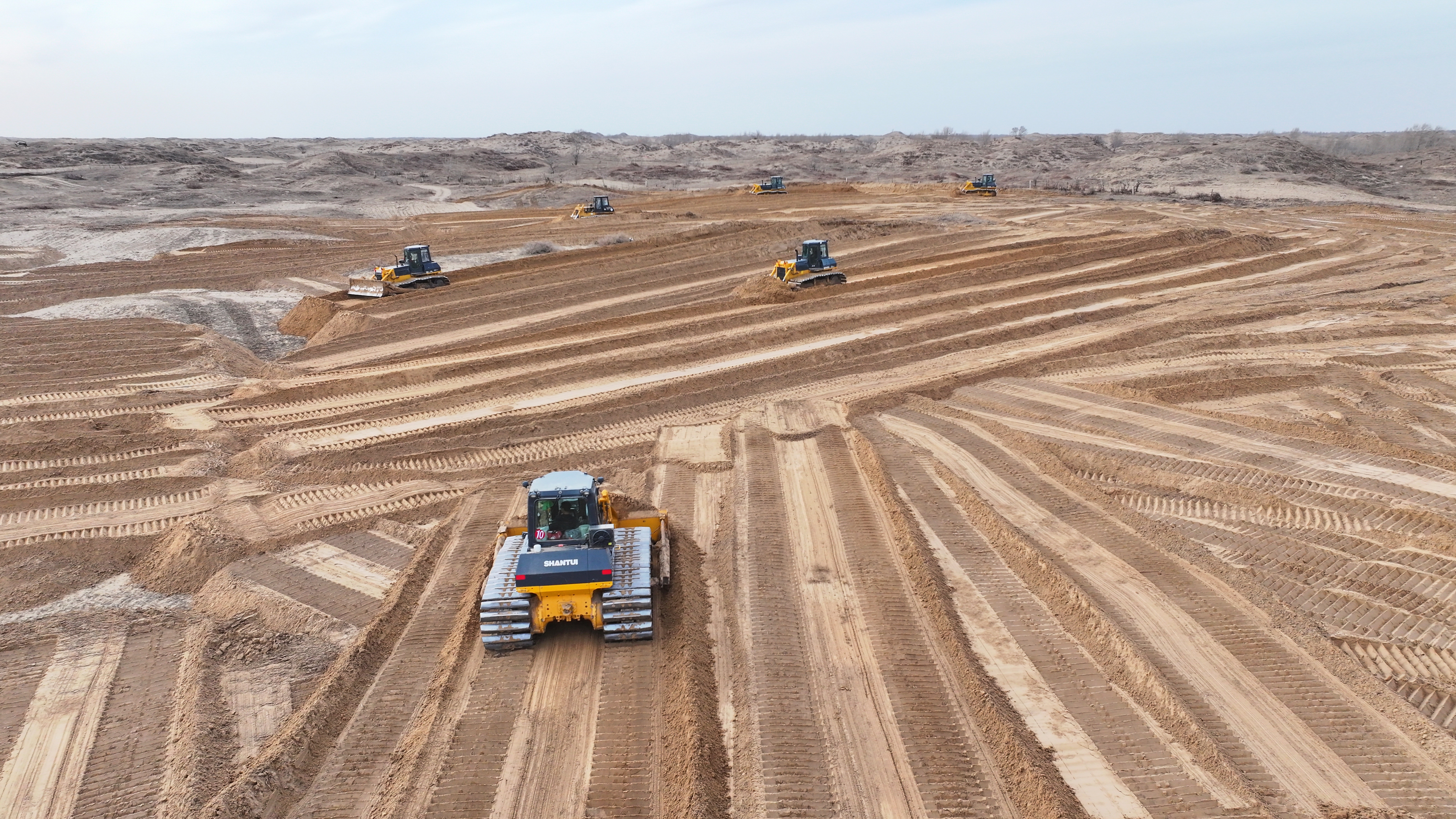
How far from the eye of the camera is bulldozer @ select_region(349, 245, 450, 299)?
85.3ft

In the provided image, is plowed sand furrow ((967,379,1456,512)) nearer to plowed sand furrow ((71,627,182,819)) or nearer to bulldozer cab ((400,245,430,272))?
plowed sand furrow ((71,627,182,819))

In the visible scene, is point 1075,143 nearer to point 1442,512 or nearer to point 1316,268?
point 1316,268

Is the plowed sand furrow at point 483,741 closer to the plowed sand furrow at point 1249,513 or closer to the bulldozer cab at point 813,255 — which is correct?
the plowed sand furrow at point 1249,513

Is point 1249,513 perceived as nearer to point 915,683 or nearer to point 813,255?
point 915,683

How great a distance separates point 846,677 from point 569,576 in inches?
109

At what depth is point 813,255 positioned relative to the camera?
25.6m

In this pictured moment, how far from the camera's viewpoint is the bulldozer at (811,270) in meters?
25.3

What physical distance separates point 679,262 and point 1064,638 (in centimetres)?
2166

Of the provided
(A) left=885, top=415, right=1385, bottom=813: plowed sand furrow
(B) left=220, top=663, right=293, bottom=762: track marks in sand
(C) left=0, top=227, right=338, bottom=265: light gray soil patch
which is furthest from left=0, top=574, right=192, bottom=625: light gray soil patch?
(C) left=0, top=227, right=338, bottom=265: light gray soil patch

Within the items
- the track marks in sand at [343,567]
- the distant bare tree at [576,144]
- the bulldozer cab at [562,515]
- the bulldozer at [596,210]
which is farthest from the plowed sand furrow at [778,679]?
the distant bare tree at [576,144]

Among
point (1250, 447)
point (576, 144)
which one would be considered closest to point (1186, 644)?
point (1250, 447)

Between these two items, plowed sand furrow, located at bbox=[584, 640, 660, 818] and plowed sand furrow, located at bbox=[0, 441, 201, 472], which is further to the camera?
plowed sand furrow, located at bbox=[0, 441, 201, 472]

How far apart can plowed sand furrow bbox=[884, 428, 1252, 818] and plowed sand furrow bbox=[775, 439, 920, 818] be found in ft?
3.03

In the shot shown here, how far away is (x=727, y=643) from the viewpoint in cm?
881
